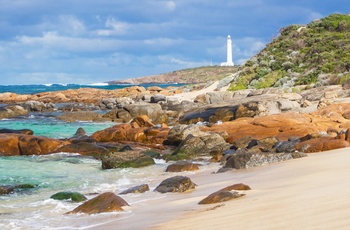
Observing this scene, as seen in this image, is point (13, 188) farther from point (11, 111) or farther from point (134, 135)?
point (11, 111)

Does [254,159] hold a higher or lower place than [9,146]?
lower

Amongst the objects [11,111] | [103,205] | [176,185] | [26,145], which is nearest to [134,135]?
[26,145]

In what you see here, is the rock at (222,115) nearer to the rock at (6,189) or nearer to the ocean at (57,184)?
the ocean at (57,184)

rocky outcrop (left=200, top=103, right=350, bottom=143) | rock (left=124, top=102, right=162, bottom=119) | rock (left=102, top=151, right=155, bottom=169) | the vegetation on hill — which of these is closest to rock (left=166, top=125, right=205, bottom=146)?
rocky outcrop (left=200, top=103, right=350, bottom=143)

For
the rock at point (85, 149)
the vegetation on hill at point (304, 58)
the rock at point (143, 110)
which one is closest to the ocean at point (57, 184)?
the rock at point (85, 149)

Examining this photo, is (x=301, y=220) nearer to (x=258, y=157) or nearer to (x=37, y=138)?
(x=258, y=157)

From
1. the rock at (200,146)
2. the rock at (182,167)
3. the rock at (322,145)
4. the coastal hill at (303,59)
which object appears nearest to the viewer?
the rock at (322,145)

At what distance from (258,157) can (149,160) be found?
448 centimetres

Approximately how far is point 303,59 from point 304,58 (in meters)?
0.13

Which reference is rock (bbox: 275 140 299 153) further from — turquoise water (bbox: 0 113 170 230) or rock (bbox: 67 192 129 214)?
rock (bbox: 67 192 129 214)

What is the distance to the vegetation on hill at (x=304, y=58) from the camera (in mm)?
40875

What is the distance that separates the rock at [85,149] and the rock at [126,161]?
10.2 feet

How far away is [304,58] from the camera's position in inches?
1836

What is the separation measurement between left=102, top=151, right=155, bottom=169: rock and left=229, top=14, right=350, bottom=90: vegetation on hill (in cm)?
2312
